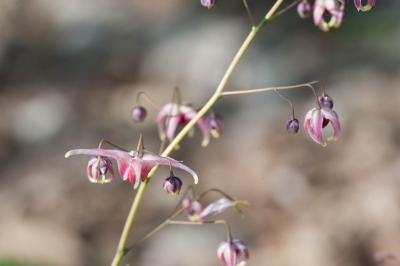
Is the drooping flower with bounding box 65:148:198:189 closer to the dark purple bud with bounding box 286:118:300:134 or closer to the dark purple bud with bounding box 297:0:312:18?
the dark purple bud with bounding box 286:118:300:134

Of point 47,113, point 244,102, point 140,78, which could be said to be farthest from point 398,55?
point 47,113

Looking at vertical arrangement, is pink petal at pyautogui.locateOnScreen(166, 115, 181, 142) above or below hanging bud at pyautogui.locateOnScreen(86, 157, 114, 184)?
above

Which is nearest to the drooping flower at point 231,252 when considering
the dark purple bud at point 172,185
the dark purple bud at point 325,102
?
the dark purple bud at point 172,185

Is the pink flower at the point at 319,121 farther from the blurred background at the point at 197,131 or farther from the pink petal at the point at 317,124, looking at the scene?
the blurred background at the point at 197,131

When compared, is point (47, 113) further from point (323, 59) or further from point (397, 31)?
point (397, 31)

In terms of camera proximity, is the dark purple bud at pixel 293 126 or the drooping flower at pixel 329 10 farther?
→ the dark purple bud at pixel 293 126

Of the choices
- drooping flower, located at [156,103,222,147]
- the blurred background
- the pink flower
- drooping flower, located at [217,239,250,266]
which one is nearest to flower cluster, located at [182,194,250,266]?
drooping flower, located at [217,239,250,266]

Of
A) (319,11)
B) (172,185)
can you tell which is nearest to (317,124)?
(319,11)

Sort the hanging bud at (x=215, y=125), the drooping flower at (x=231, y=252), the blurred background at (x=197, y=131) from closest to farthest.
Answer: the drooping flower at (x=231, y=252)
the hanging bud at (x=215, y=125)
the blurred background at (x=197, y=131)
